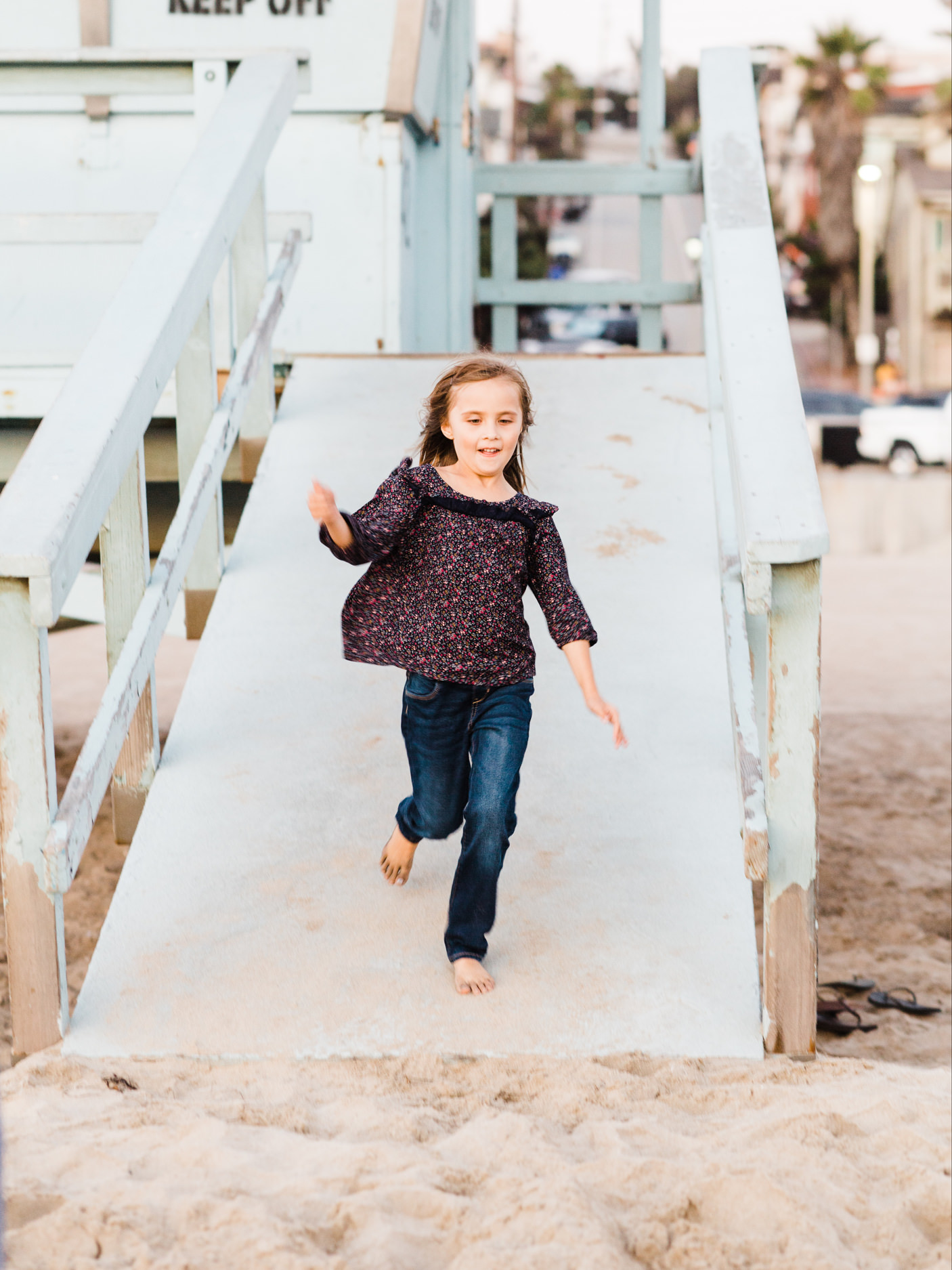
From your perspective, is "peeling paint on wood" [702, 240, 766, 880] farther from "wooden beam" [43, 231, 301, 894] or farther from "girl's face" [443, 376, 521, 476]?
"wooden beam" [43, 231, 301, 894]

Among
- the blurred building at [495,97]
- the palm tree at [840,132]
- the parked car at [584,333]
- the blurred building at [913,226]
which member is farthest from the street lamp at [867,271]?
the blurred building at [495,97]

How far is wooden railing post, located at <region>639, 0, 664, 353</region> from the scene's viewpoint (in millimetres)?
7574

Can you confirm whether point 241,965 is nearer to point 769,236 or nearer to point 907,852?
point 769,236

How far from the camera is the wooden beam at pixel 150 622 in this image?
8.43ft

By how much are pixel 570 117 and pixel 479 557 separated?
64.9 metres

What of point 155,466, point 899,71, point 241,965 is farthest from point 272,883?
point 899,71

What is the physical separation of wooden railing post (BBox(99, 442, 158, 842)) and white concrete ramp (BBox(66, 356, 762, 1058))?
0.09 metres

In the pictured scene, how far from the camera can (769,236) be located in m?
3.43

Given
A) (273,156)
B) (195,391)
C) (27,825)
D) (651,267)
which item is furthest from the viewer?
(651,267)

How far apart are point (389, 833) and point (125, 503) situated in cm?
104

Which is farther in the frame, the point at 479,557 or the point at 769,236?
the point at 769,236

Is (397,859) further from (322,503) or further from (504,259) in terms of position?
(504,259)

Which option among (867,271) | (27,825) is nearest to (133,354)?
(27,825)

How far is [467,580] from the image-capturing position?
272 centimetres
